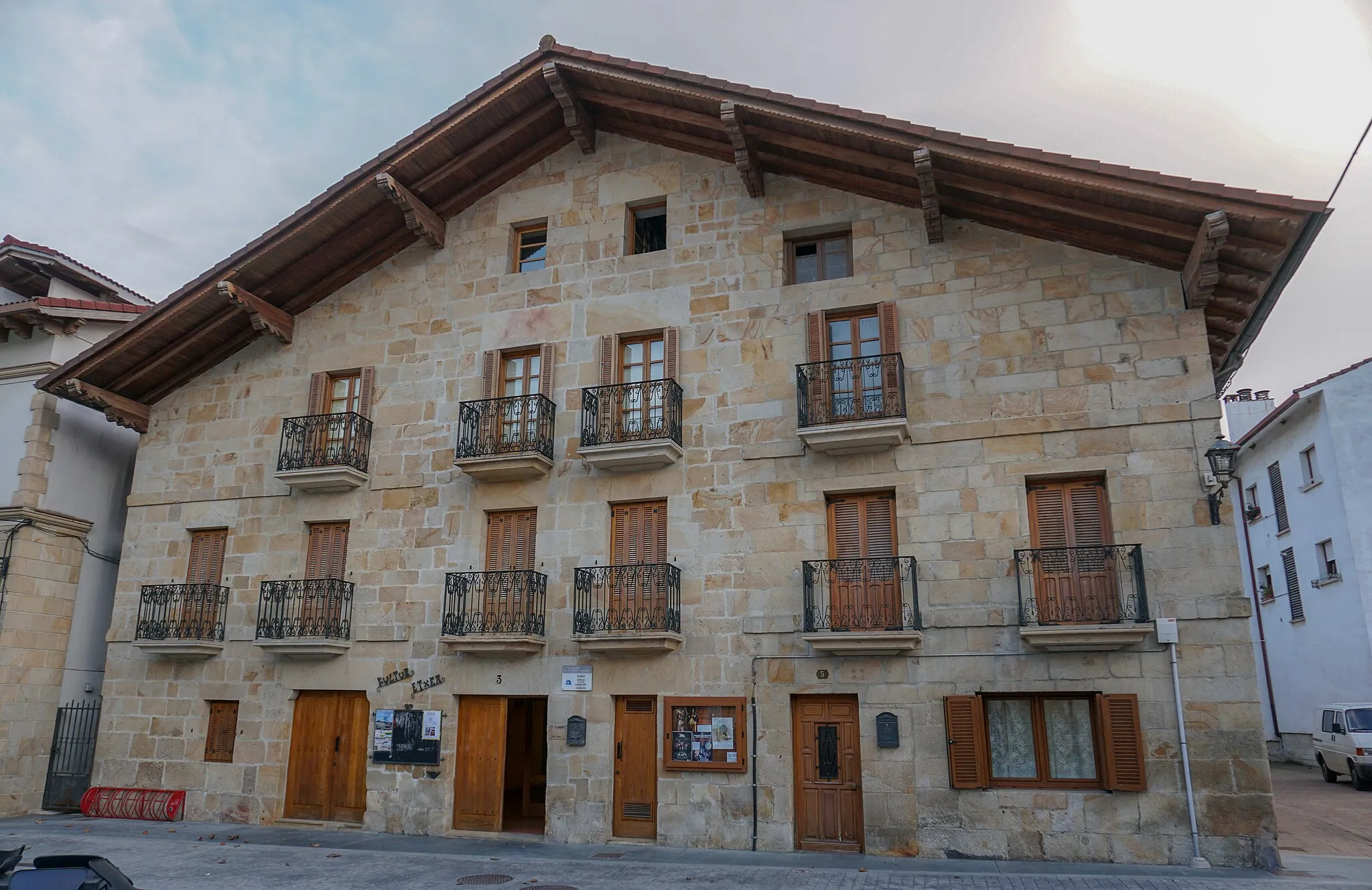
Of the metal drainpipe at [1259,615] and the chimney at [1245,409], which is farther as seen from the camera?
the chimney at [1245,409]

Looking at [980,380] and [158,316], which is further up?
[158,316]

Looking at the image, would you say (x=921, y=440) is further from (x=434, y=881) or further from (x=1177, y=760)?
(x=434, y=881)

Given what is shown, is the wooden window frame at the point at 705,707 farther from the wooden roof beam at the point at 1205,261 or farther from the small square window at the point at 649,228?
the wooden roof beam at the point at 1205,261

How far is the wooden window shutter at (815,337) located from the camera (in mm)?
15078

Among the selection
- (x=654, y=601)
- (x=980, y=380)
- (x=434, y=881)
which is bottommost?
(x=434, y=881)

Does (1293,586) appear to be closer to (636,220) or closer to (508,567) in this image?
(636,220)

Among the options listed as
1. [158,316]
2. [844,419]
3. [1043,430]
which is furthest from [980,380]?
[158,316]

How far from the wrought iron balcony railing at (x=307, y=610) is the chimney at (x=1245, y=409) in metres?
30.6

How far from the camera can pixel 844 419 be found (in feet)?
47.0

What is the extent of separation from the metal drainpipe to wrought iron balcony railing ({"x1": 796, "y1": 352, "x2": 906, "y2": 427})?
760 inches

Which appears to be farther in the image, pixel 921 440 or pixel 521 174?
pixel 521 174

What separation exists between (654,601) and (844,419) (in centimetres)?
400

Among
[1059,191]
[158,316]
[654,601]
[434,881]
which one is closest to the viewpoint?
[434,881]

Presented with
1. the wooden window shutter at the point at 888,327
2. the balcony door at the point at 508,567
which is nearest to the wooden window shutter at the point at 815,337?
the wooden window shutter at the point at 888,327
